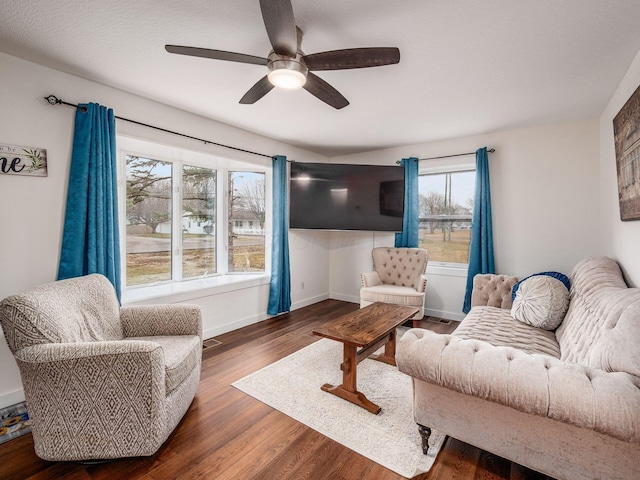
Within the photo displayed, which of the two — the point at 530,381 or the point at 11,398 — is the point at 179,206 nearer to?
the point at 11,398

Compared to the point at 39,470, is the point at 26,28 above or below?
above

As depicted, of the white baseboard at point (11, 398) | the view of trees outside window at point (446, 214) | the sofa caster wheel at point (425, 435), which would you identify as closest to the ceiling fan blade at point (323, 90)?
the sofa caster wheel at point (425, 435)

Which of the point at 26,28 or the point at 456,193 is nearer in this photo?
the point at 26,28

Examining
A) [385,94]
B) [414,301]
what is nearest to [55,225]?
[385,94]

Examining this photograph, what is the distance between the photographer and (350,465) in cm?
165

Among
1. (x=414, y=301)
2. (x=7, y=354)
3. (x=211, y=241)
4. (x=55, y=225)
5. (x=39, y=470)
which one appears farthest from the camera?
(x=211, y=241)

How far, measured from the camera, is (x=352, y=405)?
2184mm

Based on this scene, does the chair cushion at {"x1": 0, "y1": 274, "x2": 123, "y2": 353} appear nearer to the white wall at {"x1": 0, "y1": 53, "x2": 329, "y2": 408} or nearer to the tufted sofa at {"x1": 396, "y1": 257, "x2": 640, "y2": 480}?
the white wall at {"x1": 0, "y1": 53, "x2": 329, "y2": 408}

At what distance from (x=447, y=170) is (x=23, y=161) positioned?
4426 mm

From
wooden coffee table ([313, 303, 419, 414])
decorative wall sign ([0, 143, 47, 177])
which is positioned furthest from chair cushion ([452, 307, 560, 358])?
decorative wall sign ([0, 143, 47, 177])

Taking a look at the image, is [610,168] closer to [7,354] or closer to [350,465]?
[350,465]

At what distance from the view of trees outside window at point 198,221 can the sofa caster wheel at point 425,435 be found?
3.01 metres

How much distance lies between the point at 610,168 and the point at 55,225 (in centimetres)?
476

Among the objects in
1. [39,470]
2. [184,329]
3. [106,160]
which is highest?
[106,160]
